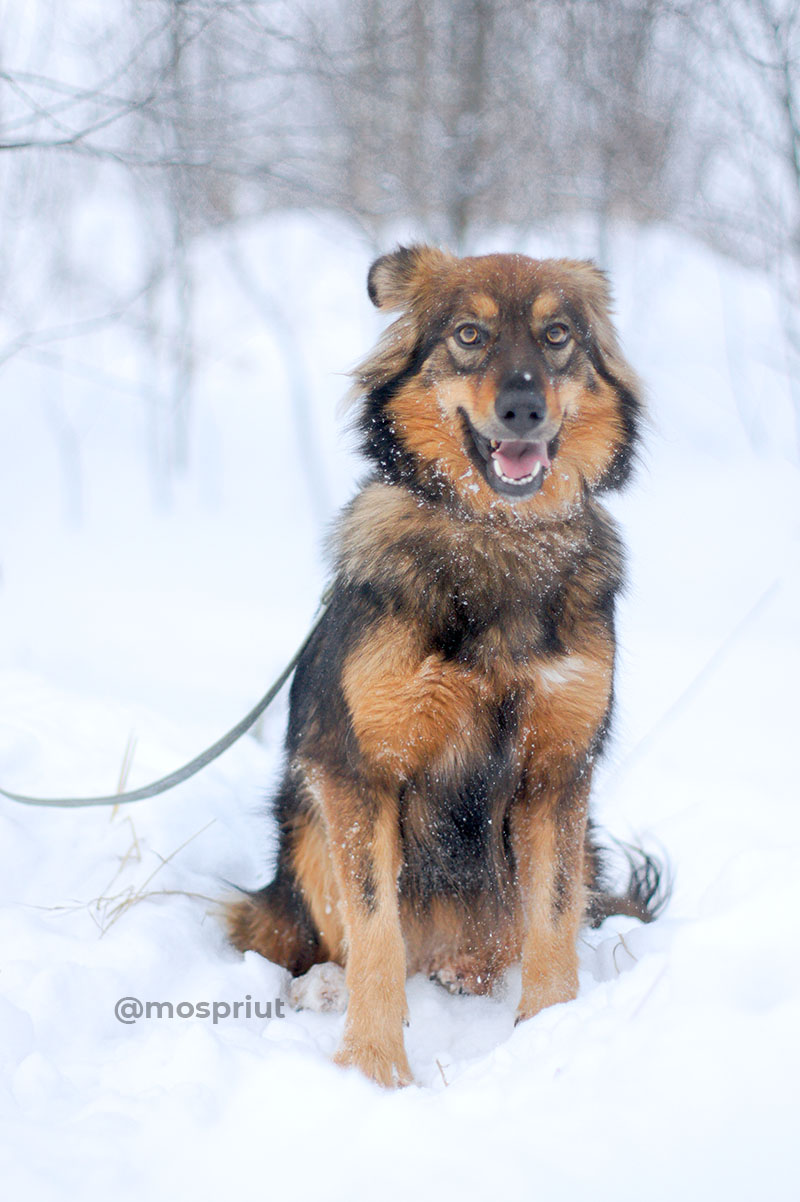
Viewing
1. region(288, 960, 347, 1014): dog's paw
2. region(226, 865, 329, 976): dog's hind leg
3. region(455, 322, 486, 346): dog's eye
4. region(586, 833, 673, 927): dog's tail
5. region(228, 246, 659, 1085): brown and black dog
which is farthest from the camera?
region(586, 833, 673, 927): dog's tail

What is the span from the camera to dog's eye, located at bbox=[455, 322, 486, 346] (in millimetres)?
2561

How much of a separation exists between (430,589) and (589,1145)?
4.40ft

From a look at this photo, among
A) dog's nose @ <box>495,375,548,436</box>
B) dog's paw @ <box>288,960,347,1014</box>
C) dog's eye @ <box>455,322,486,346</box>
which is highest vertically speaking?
dog's eye @ <box>455,322,486,346</box>

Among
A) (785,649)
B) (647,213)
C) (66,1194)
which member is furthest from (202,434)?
(66,1194)

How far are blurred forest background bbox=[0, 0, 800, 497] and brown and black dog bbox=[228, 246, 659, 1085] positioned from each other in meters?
1.93

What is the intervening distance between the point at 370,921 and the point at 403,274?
6.22ft

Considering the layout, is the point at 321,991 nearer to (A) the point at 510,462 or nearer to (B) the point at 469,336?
(A) the point at 510,462

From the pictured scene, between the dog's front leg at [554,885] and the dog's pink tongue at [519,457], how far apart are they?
82cm

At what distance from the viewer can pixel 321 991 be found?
269 centimetres

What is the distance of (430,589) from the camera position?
8.05 feet

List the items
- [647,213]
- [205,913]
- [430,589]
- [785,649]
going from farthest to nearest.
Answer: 1. [647,213]
2. [785,649]
3. [205,913]
4. [430,589]

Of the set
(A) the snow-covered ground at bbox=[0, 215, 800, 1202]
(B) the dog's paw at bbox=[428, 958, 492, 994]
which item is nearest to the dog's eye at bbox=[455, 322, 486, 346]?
(A) the snow-covered ground at bbox=[0, 215, 800, 1202]

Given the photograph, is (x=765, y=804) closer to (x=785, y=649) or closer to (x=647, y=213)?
(x=785, y=649)

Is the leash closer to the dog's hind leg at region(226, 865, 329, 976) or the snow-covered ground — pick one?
the snow-covered ground
